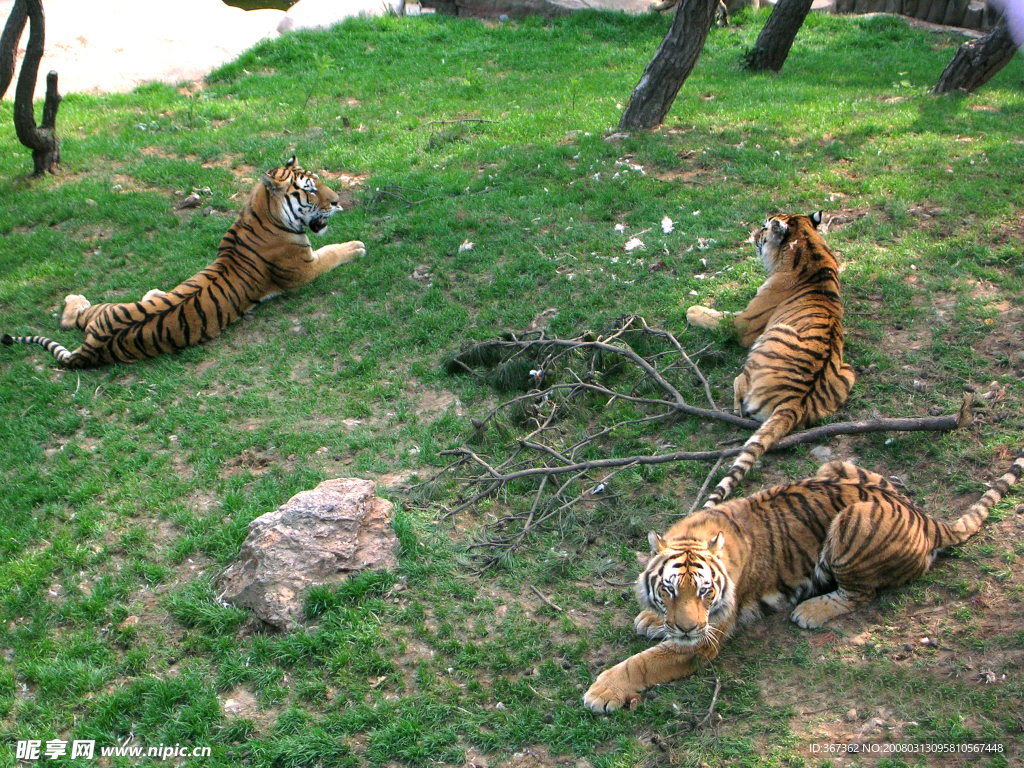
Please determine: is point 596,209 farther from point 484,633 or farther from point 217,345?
point 484,633

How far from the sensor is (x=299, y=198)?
827 cm

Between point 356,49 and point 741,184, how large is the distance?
852 cm

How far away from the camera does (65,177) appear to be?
33.8ft

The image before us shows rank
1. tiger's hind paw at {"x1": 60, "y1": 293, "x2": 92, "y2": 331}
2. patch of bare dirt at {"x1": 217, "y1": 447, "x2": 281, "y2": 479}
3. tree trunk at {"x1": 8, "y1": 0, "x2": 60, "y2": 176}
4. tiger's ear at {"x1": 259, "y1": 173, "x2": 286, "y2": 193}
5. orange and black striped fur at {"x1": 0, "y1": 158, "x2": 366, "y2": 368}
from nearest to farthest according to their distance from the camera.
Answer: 1. patch of bare dirt at {"x1": 217, "y1": 447, "x2": 281, "y2": 479}
2. orange and black striped fur at {"x1": 0, "y1": 158, "x2": 366, "y2": 368}
3. tiger's hind paw at {"x1": 60, "y1": 293, "x2": 92, "y2": 331}
4. tiger's ear at {"x1": 259, "y1": 173, "x2": 286, "y2": 193}
5. tree trunk at {"x1": 8, "y1": 0, "x2": 60, "y2": 176}

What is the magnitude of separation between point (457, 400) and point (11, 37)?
8185 millimetres

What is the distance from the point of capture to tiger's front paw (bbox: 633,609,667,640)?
4125mm

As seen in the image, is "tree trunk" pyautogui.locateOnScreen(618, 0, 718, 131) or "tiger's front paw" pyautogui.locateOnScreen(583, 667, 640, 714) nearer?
"tiger's front paw" pyautogui.locateOnScreen(583, 667, 640, 714)

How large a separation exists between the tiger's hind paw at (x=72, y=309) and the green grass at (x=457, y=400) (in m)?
0.13

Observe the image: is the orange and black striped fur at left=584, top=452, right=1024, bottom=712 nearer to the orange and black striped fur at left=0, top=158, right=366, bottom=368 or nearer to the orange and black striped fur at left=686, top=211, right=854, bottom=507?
the orange and black striped fur at left=686, top=211, right=854, bottom=507

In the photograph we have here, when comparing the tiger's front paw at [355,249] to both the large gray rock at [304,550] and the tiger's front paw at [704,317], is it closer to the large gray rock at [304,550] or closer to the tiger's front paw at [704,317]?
the tiger's front paw at [704,317]

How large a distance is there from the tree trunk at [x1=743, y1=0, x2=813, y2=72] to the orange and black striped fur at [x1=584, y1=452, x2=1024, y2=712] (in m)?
9.75

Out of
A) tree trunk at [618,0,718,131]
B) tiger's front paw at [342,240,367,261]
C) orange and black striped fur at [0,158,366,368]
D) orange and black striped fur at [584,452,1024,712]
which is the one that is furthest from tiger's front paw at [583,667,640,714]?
tree trunk at [618,0,718,131]

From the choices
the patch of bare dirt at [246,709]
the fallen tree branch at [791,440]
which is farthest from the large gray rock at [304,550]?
the fallen tree branch at [791,440]

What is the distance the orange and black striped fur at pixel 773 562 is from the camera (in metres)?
3.84
